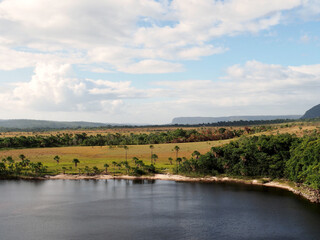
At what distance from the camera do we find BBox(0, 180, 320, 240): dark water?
65.0 meters

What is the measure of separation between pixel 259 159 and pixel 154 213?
54852 millimetres

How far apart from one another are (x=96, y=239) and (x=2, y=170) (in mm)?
85950

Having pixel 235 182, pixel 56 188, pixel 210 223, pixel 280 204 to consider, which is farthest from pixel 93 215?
pixel 235 182

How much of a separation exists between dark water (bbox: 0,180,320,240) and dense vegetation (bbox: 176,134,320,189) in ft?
37.8

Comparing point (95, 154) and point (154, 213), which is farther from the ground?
point (95, 154)

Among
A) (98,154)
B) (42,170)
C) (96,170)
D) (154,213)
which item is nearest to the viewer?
(154,213)

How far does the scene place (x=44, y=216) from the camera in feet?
253

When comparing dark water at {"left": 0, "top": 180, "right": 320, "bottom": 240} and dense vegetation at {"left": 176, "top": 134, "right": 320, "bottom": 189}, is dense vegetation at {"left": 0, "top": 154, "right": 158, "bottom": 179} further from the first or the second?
dark water at {"left": 0, "top": 180, "right": 320, "bottom": 240}

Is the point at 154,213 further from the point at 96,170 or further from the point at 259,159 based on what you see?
the point at 96,170

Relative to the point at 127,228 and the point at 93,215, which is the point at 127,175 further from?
the point at 127,228

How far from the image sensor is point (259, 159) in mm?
116250

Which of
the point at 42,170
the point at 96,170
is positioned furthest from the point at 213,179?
the point at 42,170

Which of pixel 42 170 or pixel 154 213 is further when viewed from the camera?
pixel 42 170

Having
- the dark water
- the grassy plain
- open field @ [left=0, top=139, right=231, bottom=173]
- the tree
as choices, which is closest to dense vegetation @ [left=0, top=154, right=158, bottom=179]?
the tree
